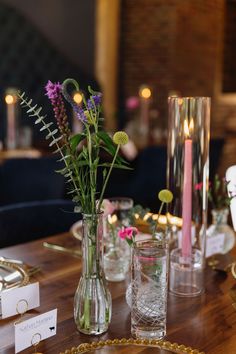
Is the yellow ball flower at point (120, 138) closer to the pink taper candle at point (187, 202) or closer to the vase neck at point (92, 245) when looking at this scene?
the vase neck at point (92, 245)

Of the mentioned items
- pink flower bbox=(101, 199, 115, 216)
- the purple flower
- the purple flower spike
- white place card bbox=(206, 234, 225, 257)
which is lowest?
white place card bbox=(206, 234, 225, 257)

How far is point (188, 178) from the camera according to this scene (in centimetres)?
147

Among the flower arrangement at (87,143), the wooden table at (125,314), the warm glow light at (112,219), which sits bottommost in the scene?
the wooden table at (125,314)

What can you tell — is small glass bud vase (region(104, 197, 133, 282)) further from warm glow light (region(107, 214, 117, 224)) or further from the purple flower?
the purple flower

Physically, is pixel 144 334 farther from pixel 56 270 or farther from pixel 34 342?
pixel 56 270

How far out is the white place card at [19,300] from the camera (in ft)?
4.03

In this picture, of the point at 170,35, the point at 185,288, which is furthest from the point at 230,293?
the point at 170,35

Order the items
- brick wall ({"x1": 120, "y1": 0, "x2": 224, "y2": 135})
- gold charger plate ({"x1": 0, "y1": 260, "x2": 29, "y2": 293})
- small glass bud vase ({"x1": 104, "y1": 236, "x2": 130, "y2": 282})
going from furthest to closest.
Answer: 1. brick wall ({"x1": 120, "y1": 0, "x2": 224, "y2": 135})
2. small glass bud vase ({"x1": 104, "y1": 236, "x2": 130, "y2": 282})
3. gold charger plate ({"x1": 0, "y1": 260, "x2": 29, "y2": 293})

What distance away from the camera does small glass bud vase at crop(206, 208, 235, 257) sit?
1689mm

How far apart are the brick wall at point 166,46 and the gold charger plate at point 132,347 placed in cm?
544

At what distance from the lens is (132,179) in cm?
481

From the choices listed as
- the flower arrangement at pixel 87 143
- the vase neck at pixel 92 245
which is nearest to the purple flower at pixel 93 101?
the flower arrangement at pixel 87 143

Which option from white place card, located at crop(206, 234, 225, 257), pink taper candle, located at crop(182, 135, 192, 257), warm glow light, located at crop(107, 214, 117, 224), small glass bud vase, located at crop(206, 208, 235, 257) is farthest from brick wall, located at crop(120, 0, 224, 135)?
pink taper candle, located at crop(182, 135, 192, 257)

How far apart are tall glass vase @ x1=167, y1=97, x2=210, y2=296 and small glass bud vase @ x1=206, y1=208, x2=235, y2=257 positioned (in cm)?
18
